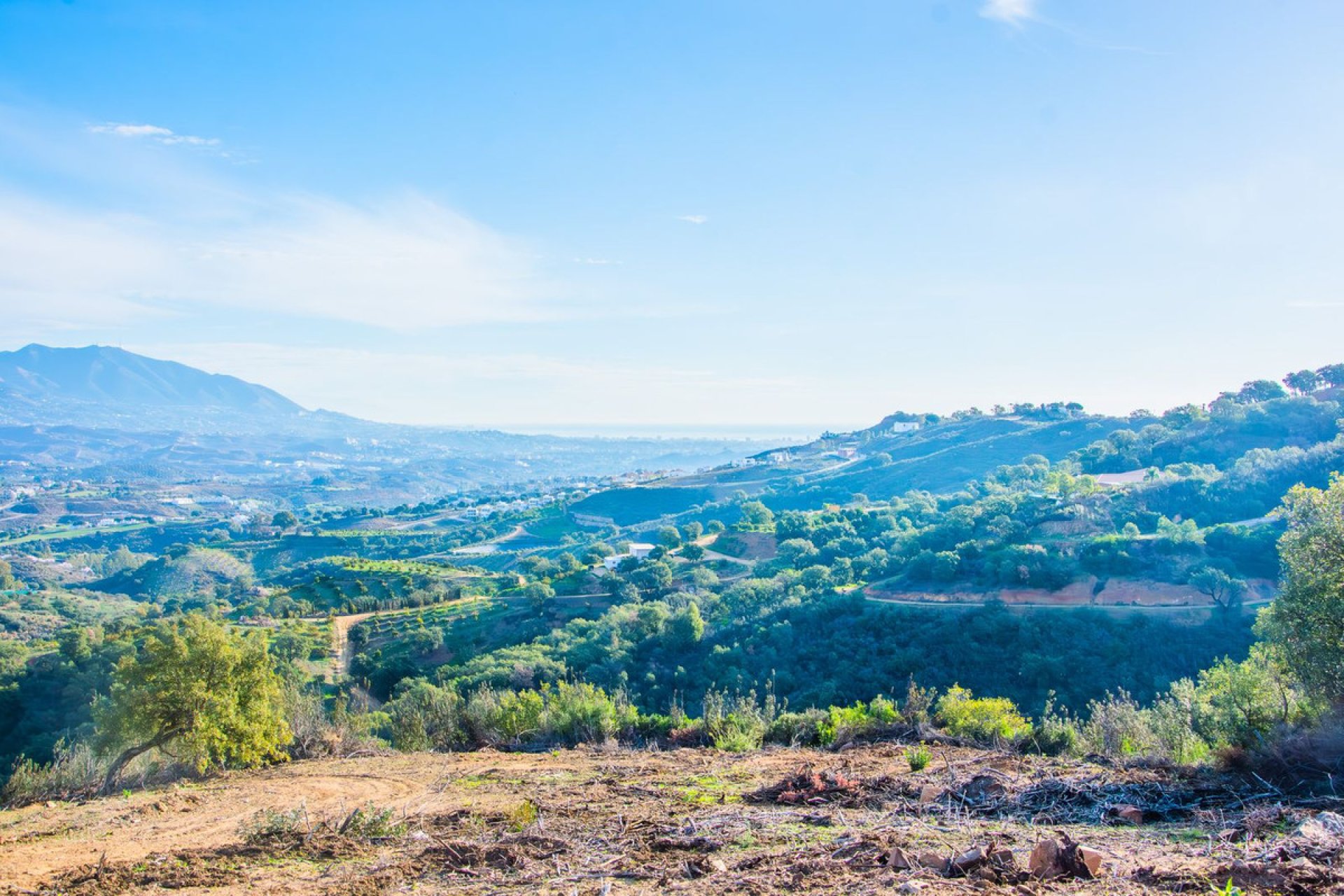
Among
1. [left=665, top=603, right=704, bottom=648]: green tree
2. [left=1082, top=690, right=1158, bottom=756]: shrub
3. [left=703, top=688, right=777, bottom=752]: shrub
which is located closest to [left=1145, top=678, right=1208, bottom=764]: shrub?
[left=1082, top=690, right=1158, bottom=756]: shrub

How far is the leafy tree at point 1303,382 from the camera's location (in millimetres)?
82938

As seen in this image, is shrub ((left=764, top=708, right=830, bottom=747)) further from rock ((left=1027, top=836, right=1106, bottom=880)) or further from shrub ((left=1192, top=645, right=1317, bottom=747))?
rock ((left=1027, top=836, right=1106, bottom=880))

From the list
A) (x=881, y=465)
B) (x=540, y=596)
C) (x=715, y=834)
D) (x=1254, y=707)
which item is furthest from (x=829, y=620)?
(x=881, y=465)

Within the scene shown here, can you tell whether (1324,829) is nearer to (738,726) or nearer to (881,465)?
(738,726)

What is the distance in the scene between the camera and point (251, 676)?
1458 cm

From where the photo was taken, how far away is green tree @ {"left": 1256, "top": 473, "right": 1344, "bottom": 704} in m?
10.2

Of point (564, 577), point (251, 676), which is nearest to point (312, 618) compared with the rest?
point (564, 577)

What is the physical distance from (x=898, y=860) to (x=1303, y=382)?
4179 inches

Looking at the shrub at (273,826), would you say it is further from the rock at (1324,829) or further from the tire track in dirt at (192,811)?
the rock at (1324,829)

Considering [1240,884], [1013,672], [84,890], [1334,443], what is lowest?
[1013,672]

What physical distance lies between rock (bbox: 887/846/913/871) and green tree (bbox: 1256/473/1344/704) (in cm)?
818

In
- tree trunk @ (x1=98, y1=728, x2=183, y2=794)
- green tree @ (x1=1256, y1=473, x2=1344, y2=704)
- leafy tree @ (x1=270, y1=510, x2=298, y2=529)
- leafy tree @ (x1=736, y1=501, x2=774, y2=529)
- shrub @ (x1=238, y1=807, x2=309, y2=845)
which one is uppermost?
green tree @ (x1=1256, y1=473, x2=1344, y2=704)

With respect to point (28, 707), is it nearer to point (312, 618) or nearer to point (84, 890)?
point (312, 618)

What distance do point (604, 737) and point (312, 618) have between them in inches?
1678
